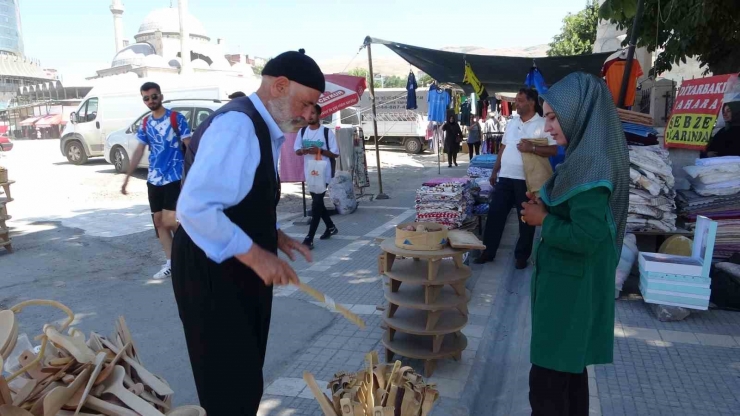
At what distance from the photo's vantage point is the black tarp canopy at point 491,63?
29.0 ft

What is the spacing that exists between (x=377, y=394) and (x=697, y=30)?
28.2 feet

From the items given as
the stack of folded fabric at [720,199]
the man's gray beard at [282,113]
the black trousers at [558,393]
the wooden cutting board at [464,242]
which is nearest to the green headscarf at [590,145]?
the black trousers at [558,393]

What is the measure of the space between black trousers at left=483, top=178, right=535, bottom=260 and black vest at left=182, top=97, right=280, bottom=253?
164 inches

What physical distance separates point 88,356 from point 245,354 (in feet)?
2.23

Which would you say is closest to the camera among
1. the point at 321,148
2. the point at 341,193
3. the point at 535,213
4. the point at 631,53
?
the point at 535,213

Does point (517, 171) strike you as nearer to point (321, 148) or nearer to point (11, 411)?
point (321, 148)

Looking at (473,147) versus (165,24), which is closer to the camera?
(473,147)

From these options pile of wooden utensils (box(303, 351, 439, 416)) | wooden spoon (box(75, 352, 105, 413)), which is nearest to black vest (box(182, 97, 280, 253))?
pile of wooden utensils (box(303, 351, 439, 416))

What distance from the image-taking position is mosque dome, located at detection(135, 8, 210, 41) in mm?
64375

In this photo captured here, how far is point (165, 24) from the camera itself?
65.1 meters

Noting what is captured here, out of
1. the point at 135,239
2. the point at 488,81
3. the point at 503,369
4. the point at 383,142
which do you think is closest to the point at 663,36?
the point at 488,81

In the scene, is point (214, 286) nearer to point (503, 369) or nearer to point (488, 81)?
point (503, 369)

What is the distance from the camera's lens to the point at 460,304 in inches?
138

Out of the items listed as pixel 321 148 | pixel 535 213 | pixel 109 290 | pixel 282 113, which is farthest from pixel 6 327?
pixel 321 148
